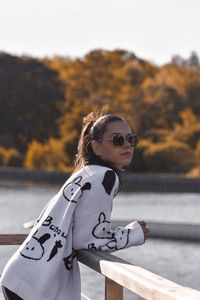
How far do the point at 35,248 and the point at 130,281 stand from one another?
47 cm

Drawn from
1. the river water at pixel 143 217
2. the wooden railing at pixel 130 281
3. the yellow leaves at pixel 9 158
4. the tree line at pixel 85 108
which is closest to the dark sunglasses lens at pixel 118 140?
the wooden railing at pixel 130 281

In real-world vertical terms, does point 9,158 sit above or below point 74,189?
below

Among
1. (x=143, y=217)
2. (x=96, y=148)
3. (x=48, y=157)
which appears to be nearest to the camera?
(x=96, y=148)

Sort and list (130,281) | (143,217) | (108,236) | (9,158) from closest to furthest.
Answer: (130,281) → (108,236) → (143,217) → (9,158)

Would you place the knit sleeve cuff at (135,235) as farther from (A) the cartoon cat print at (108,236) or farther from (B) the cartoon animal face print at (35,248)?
(B) the cartoon animal face print at (35,248)

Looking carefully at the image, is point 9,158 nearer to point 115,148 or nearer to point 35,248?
point 115,148

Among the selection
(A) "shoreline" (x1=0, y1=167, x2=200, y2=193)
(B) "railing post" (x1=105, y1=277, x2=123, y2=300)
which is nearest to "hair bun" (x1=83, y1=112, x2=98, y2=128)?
(B) "railing post" (x1=105, y1=277, x2=123, y2=300)

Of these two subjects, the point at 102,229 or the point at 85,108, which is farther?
the point at 85,108

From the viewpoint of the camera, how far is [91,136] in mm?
3574

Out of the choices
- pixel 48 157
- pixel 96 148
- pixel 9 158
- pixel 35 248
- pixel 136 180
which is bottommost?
pixel 136 180

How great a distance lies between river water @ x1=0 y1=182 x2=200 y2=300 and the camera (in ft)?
44.8

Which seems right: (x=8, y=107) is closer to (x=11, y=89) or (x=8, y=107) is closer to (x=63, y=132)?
(x=11, y=89)

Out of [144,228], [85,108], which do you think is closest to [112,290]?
[144,228]

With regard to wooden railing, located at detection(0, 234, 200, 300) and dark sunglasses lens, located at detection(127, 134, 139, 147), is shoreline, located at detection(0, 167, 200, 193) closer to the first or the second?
dark sunglasses lens, located at detection(127, 134, 139, 147)
